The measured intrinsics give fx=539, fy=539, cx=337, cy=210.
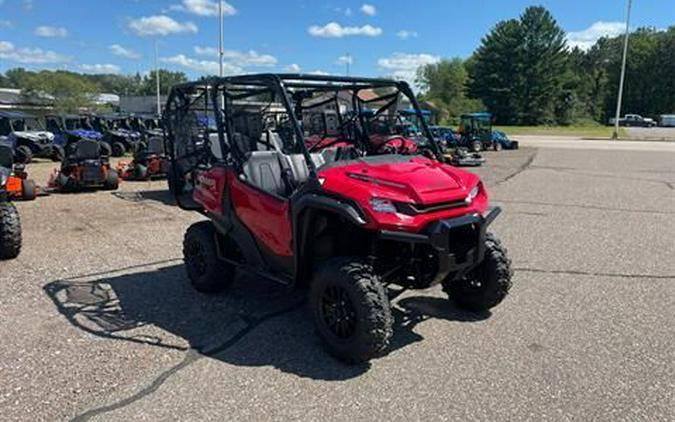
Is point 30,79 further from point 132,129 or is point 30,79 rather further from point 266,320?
point 266,320

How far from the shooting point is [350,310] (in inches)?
142

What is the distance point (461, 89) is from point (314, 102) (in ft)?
247

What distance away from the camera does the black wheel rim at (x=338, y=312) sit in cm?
361

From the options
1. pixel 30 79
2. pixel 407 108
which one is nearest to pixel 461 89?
pixel 30 79

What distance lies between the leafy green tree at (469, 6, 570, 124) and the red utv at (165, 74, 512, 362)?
62818mm

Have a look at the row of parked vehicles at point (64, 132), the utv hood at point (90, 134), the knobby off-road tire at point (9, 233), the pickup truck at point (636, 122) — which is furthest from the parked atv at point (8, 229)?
the pickup truck at point (636, 122)

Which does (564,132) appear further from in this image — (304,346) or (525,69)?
(304,346)

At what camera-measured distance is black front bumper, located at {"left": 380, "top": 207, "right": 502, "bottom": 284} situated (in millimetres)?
3438

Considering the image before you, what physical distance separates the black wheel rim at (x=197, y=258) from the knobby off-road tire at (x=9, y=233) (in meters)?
2.33

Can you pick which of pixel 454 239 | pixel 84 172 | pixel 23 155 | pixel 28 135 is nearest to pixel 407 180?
pixel 454 239

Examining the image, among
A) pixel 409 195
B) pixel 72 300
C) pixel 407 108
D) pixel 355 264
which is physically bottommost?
pixel 72 300

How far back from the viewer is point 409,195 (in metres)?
3.54

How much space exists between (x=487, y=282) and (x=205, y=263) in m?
2.51

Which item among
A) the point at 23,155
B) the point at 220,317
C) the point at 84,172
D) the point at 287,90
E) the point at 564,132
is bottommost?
the point at 220,317
